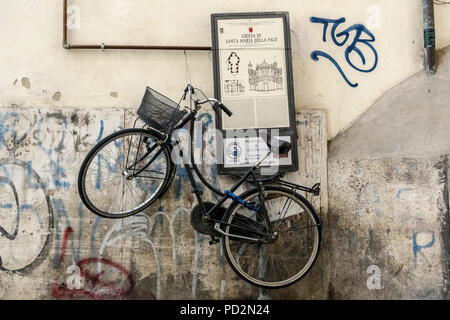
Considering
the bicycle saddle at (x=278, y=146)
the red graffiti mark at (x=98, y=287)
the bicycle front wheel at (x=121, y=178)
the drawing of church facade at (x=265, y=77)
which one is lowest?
the red graffiti mark at (x=98, y=287)

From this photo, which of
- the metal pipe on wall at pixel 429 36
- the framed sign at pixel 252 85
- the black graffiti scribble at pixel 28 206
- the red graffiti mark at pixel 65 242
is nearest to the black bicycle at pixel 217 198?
the framed sign at pixel 252 85

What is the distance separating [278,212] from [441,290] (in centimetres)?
196

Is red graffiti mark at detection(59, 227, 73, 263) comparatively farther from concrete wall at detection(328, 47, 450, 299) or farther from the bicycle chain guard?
concrete wall at detection(328, 47, 450, 299)

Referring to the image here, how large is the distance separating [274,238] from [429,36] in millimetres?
2761

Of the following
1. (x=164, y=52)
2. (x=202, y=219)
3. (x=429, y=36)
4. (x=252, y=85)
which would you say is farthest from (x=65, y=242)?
(x=429, y=36)

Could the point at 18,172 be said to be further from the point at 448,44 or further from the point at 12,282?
the point at 448,44

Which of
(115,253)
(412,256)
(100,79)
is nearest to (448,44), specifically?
(412,256)

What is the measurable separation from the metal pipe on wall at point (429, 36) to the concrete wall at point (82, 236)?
6.53 ft

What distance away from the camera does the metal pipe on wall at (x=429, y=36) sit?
5043mm

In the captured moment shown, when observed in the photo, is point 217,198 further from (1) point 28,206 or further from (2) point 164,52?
(1) point 28,206

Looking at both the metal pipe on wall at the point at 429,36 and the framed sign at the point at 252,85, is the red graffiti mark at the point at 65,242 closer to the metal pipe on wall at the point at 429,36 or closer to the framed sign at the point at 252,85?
the framed sign at the point at 252,85

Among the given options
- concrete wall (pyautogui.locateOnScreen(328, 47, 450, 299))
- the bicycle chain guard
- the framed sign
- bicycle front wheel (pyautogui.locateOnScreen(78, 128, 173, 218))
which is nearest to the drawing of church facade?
the framed sign

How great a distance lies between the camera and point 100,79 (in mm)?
5051

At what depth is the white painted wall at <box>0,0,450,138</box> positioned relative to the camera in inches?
198
